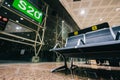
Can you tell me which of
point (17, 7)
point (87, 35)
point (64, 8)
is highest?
point (64, 8)

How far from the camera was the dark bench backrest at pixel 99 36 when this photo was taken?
1.01 metres

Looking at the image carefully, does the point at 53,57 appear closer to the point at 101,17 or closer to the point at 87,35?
the point at 87,35

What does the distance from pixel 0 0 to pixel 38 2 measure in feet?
5.65

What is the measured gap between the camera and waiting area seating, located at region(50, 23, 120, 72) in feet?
2.50

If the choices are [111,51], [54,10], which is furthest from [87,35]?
[54,10]

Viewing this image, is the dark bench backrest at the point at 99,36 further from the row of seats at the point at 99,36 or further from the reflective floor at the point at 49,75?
the reflective floor at the point at 49,75

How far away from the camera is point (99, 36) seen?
3.63 ft

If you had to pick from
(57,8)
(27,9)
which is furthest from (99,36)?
(57,8)

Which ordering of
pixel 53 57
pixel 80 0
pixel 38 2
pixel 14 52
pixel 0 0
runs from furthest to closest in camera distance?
pixel 80 0 → pixel 53 57 → pixel 38 2 → pixel 14 52 → pixel 0 0

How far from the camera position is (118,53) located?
0.81 meters

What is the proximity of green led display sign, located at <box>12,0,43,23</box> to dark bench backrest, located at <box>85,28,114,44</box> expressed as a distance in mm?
2036

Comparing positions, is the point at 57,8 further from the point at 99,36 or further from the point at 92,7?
the point at 99,36

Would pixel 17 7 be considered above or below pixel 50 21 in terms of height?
below

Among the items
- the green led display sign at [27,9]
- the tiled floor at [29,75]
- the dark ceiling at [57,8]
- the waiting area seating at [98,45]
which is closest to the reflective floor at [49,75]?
the tiled floor at [29,75]
